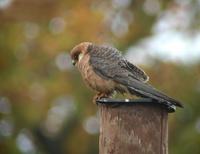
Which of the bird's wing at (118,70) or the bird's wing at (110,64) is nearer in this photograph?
the bird's wing at (118,70)

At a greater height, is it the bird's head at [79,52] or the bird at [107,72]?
the bird's head at [79,52]

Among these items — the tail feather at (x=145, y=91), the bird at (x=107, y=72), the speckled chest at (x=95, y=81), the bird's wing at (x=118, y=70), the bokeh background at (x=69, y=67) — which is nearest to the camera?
the tail feather at (x=145, y=91)

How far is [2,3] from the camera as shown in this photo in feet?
49.1

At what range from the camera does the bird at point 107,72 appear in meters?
6.93

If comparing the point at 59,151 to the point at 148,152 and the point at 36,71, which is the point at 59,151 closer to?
the point at 36,71

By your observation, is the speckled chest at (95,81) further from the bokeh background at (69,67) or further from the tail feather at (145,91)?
the bokeh background at (69,67)

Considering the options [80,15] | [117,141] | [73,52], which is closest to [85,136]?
[80,15]

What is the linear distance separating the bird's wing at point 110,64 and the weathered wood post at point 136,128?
0.86m

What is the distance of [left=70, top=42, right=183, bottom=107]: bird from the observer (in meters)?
6.93

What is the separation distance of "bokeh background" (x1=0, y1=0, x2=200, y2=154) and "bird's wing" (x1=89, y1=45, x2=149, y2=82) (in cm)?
715

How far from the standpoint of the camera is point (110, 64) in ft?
24.0

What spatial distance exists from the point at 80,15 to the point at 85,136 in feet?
6.78

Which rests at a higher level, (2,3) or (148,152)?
(2,3)

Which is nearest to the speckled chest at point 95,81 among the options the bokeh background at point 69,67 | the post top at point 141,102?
the post top at point 141,102
